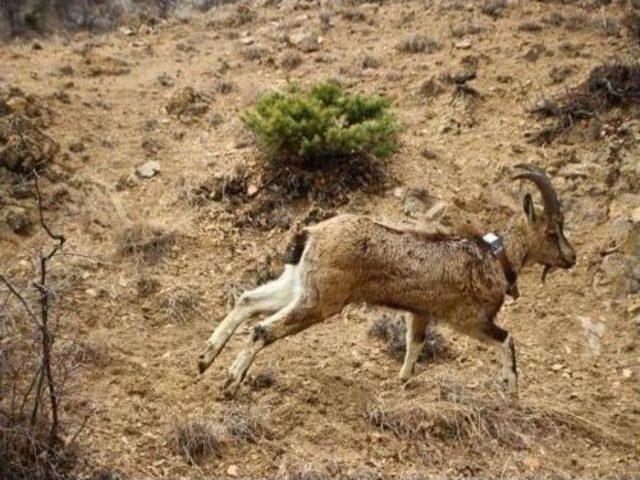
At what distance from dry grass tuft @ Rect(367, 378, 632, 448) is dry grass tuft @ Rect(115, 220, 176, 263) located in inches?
138

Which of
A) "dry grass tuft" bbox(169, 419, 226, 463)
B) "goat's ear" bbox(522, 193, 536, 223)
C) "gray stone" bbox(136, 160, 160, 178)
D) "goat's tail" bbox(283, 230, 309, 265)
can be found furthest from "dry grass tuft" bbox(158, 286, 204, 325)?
"goat's ear" bbox(522, 193, 536, 223)

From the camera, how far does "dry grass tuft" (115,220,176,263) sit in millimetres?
8484

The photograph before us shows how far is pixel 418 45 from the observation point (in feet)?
50.2

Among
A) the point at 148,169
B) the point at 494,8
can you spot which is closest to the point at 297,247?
the point at 148,169

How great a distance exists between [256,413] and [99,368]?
155 cm

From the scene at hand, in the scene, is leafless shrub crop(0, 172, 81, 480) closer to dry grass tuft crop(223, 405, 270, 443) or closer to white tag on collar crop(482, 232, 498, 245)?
dry grass tuft crop(223, 405, 270, 443)

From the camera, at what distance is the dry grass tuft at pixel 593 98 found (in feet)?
36.7

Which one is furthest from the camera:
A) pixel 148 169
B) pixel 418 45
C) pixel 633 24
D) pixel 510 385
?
pixel 418 45

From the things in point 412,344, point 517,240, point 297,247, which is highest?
point 297,247

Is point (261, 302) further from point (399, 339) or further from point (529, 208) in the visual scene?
point (529, 208)

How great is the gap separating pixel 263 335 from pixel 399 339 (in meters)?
2.01

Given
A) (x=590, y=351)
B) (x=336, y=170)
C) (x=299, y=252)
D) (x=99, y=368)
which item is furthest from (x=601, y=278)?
(x=99, y=368)

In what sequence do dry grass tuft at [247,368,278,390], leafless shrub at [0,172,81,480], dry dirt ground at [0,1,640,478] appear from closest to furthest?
leafless shrub at [0,172,81,480] < dry dirt ground at [0,1,640,478] < dry grass tuft at [247,368,278,390]

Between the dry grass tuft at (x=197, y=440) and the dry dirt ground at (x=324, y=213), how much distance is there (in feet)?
0.13
